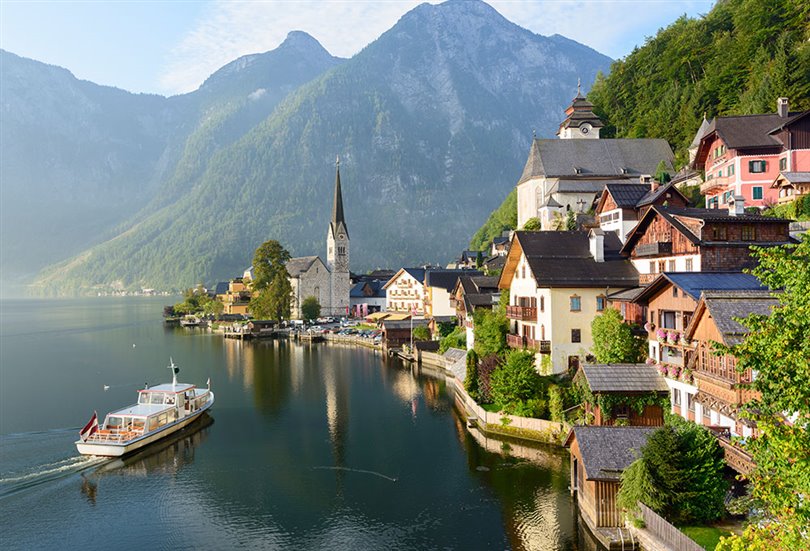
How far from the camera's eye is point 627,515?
993 inches

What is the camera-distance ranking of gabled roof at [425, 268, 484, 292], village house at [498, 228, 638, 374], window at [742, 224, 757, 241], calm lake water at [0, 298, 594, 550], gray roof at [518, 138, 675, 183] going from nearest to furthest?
calm lake water at [0, 298, 594, 550] < window at [742, 224, 757, 241] < village house at [498, 228, 638, 374] < gray roof at [518, 138, 675, 183] < gabled roof at [425, 268, 484, 292]

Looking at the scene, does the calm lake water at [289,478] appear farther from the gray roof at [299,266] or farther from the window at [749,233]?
the gray roof at [299,266]

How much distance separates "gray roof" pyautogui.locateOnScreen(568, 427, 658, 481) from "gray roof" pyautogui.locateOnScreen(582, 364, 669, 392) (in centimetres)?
594

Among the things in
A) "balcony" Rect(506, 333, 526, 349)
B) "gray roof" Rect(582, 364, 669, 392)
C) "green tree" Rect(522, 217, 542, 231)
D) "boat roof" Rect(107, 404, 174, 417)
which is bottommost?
"boat roof" Rect(107, 404, 174, 417)

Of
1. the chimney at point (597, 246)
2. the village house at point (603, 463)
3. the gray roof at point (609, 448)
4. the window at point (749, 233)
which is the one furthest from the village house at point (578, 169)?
the village house at point (603, 463)

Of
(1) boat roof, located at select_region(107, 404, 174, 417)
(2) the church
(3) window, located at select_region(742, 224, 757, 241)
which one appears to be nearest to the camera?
(3) window, located at select_region(742, 224, 757, 241)

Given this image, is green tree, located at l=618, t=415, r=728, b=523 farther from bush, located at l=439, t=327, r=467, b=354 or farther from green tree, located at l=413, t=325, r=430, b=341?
green tree, located at l=413, t=325, r=430, b=341

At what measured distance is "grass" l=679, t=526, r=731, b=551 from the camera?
21.7m

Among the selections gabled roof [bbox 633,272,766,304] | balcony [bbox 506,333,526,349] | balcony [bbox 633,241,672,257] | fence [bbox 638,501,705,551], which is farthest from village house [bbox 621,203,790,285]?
fence [bbox 638,501,705,551]

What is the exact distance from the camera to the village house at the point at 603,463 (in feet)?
85.3

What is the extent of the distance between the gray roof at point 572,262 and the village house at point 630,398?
916 centimetres

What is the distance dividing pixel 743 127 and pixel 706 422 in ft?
Answer: 146

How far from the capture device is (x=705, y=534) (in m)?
22.5

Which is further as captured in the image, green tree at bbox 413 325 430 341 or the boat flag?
green tree at bbox 413 325 430 341
